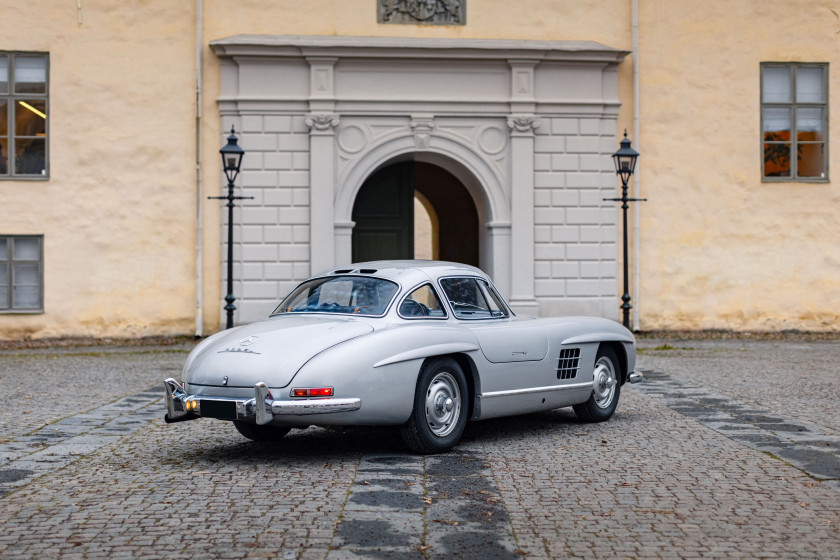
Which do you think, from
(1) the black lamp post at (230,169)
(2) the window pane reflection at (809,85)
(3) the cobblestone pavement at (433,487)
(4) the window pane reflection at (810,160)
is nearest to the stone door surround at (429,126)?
(1) the black lamp post at (230,169)

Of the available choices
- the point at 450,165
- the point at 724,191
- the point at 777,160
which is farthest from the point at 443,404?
the point at 777,160

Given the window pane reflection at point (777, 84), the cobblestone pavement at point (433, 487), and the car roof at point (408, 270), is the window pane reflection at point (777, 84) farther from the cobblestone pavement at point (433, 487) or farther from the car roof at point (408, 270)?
the car roof at point (408, 270)

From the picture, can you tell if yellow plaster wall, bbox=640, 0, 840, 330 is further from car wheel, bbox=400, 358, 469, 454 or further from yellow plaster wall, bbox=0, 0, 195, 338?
car wheel, bbox=400, 358, 469, 454

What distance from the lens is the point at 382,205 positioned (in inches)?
831

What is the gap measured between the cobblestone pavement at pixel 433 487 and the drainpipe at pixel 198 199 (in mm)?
9059

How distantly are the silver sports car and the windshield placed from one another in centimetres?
1

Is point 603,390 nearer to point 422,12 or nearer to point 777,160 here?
point 422,12

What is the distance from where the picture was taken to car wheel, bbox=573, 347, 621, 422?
9.05 metres

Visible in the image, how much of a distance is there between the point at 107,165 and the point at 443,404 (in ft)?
45.5

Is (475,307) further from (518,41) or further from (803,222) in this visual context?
(803,222)

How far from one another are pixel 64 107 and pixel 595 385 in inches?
546

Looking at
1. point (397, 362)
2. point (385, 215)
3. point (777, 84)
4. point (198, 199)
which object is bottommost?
point (397, 362)

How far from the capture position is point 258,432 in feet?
26.0

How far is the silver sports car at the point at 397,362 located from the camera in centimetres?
680
